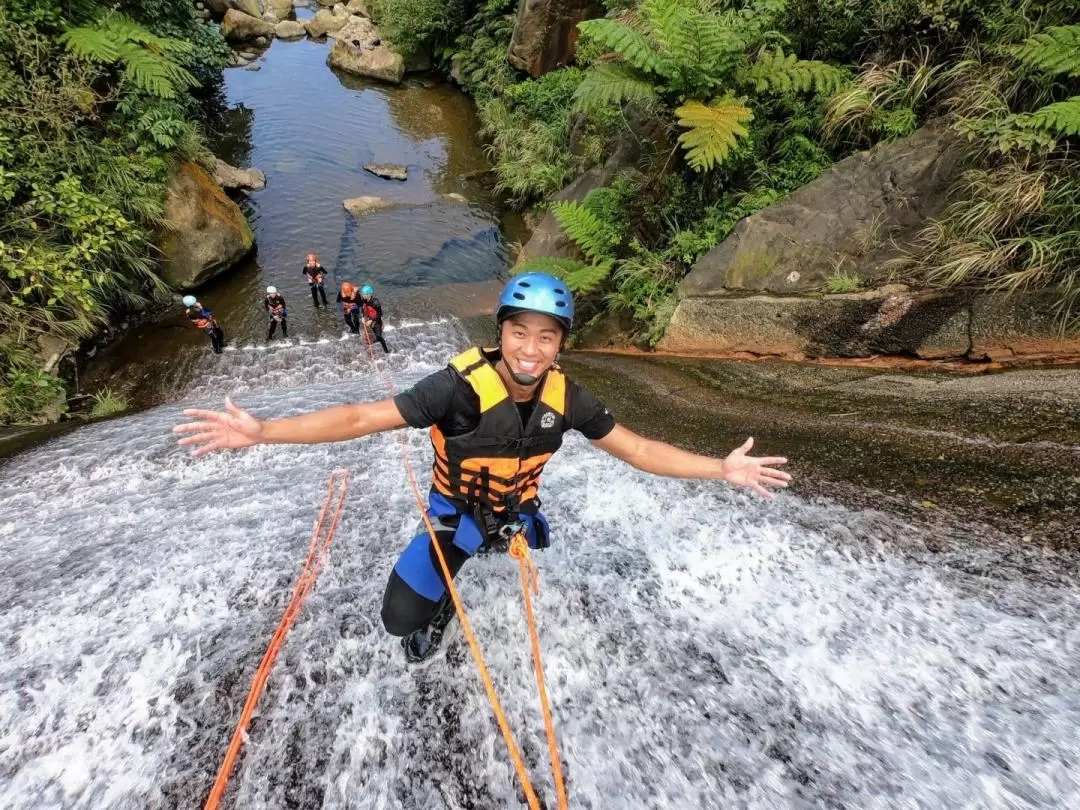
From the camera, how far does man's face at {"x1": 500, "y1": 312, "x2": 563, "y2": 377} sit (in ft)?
7.90

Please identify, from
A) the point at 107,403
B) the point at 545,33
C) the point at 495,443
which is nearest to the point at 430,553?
the point at 495,443

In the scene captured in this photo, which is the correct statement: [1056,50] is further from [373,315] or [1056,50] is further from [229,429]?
[373,315]

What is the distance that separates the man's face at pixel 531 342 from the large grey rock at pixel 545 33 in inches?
497

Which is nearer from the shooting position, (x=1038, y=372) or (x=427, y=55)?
(x=1038, y=372)

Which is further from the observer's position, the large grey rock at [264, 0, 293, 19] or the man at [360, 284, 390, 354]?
the large grey rock at [264, 0, 293, 19]

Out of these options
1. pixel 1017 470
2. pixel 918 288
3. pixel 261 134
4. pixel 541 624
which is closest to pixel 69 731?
pixel 541 624

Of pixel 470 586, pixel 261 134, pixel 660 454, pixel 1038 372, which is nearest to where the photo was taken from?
pixel 660 454

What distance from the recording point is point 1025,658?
2445mm

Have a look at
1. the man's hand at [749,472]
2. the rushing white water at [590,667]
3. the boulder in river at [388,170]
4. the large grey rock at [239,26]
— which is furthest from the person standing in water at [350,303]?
the large grey rock at [239,26]

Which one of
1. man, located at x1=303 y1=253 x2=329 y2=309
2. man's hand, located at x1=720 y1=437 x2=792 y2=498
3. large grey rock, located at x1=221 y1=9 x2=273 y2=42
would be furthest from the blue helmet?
large grey rock, located at x1=221 y1=9 x2=273 y2=42

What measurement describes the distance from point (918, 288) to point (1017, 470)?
7.67 feet

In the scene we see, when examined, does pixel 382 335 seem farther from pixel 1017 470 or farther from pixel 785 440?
pixel 1017 470

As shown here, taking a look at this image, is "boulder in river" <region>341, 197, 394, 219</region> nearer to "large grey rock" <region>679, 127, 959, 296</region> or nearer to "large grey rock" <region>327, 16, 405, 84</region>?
"large grey rock" <region>327, 16, 405, 84</region>

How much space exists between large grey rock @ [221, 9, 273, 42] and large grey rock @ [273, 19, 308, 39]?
1484mm
